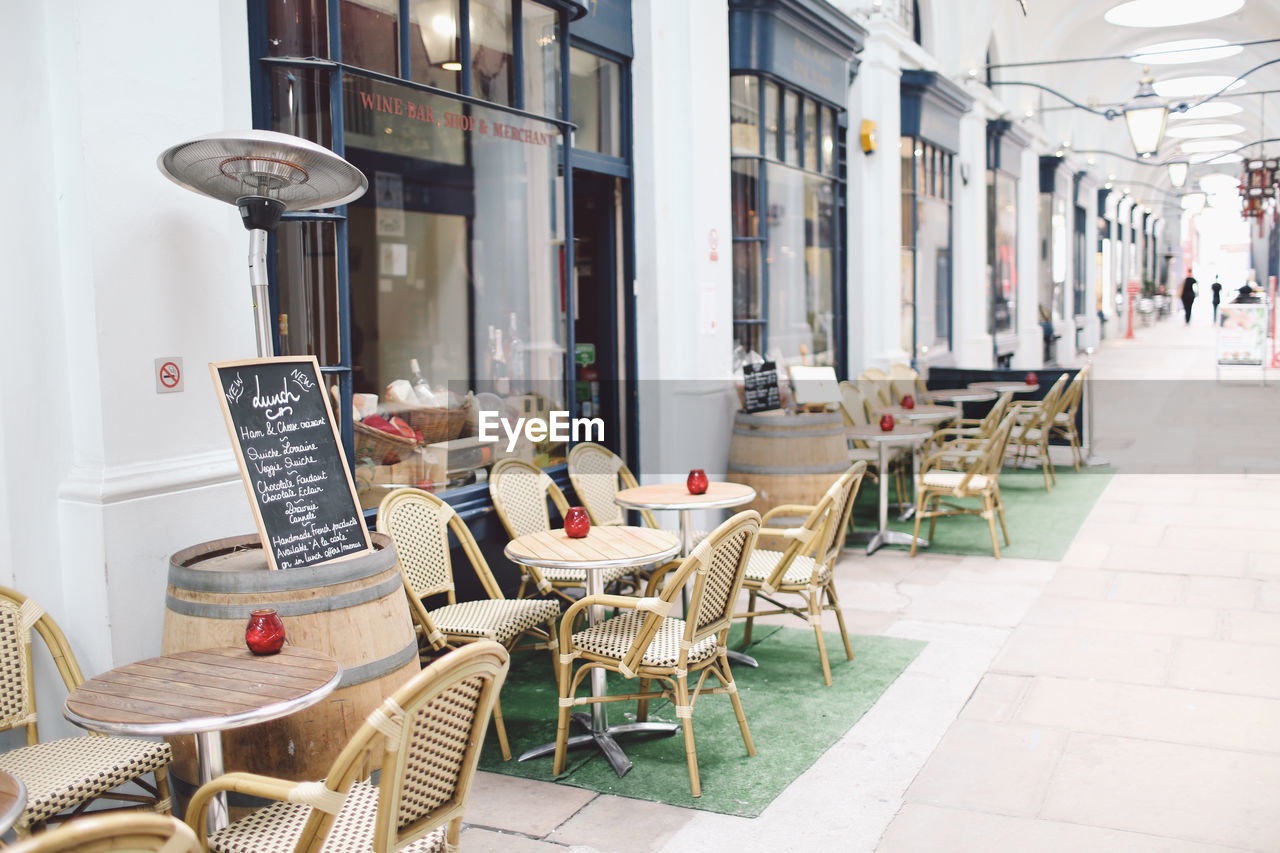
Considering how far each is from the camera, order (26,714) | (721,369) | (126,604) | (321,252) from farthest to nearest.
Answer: (721,369) → (321,252) → (126,604) → (26,714)

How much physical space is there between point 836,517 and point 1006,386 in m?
Answer: 6.01

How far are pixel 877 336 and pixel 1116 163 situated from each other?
779 inches

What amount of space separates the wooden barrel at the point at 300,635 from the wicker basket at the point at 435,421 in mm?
1818

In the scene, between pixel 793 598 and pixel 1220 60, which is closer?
pixel 793 598

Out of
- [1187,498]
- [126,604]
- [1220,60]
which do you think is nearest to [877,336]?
[1187,498]

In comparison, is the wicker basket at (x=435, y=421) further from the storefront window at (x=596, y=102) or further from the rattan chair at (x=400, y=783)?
the rattan chair at (x=400, y=783)

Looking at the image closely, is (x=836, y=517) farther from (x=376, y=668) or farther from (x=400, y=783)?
(x=400, y=783)

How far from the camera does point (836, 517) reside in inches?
177

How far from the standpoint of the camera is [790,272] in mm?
8500

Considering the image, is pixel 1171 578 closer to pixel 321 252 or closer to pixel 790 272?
pixel 790 272

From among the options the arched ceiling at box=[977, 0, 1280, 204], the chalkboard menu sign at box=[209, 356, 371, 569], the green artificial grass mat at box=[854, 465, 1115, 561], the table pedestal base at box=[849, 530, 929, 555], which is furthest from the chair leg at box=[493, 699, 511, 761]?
the arched ceiling at box=[977, 0, 1280, 204]

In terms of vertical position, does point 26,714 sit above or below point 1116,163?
below

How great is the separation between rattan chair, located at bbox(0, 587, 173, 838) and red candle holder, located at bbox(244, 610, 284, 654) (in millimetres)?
430

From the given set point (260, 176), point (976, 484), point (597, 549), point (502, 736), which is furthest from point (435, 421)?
point (976, 484)
